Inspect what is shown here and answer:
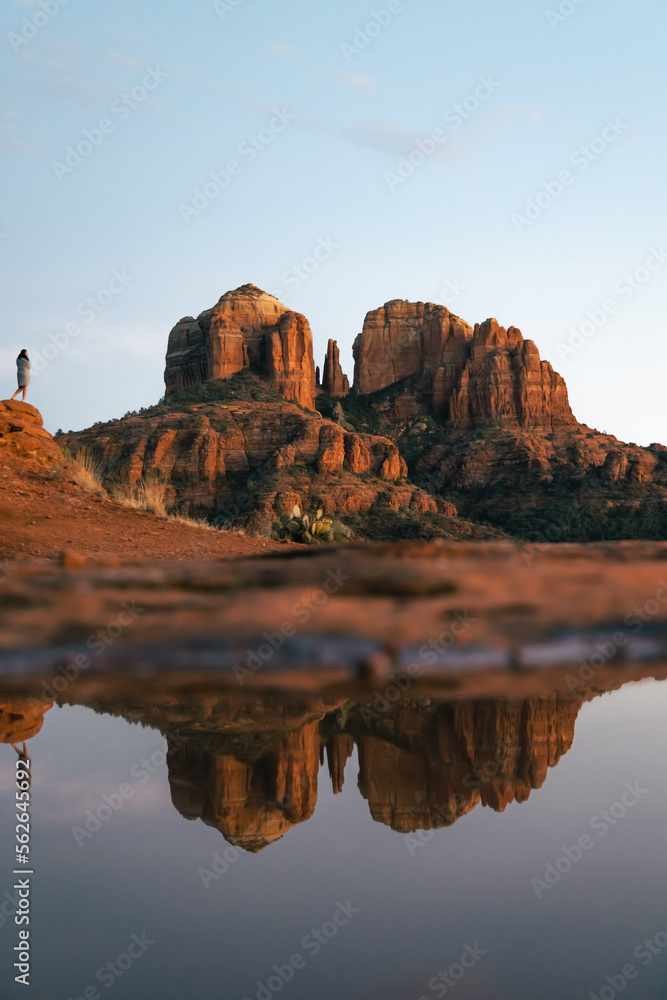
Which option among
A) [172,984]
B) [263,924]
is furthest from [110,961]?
[263,924]

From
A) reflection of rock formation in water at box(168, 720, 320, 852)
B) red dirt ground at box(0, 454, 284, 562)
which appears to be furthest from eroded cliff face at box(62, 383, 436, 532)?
reflection of rock formation in water at box(168, 720, 320, 852)

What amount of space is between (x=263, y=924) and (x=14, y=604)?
3203 millimetres

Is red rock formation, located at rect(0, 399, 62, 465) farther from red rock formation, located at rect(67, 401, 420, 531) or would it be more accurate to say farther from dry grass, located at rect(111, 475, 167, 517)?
red rock formation, located at rect(67, 401, 420, 531)

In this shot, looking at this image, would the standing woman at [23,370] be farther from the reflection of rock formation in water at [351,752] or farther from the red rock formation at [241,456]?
the red rock formation at [241,456]

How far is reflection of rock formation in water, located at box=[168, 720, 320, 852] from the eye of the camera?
218 centimetres

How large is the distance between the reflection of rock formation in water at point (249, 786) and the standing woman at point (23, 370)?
48.8ft

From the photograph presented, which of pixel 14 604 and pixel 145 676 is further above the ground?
pixel 14 604

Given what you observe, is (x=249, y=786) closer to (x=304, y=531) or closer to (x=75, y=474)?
(x=75, y=474)

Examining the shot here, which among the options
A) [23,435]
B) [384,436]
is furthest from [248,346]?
[23,435]

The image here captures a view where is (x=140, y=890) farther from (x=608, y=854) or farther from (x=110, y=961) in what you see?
(x=608, y=854)

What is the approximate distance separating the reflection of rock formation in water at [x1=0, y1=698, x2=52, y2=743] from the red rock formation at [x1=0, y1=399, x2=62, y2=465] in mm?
11551

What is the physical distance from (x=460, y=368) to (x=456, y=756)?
96.2 m

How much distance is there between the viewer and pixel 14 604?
4566 mm

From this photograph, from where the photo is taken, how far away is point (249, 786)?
7.61ft
